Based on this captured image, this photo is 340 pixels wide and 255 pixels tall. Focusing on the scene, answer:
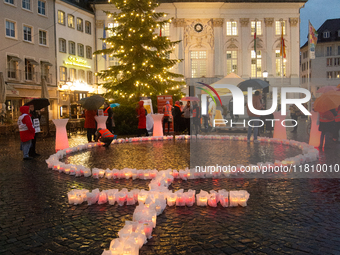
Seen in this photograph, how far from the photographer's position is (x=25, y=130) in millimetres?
11008

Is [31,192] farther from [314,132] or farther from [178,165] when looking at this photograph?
[314,132]

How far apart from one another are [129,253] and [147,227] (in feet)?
2.44

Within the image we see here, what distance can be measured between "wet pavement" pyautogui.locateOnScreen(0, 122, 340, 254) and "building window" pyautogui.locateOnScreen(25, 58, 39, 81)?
32441mm

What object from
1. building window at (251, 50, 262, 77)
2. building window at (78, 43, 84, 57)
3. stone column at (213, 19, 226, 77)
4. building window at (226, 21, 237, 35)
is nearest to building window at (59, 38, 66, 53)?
building window at (78, 43, 84, 57)

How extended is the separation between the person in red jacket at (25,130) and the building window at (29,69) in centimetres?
2890

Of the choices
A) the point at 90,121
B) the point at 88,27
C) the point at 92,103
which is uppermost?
the point at 88,27

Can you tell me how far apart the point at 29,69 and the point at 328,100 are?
34.4 m

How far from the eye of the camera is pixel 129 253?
3381mm

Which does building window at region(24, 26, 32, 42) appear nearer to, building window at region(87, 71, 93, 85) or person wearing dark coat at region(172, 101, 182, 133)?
building window at region(87, 71, 93, 85)

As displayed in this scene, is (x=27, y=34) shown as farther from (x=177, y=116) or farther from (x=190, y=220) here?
(x=190, y=220)

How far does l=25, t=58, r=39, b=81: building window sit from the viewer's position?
123 feet

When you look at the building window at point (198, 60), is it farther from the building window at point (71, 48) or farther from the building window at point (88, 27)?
the building window at point (71, 48)

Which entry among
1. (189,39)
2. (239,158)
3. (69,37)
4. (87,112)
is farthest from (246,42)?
(239,158)

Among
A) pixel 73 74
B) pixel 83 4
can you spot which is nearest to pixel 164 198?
pixel 73 74
